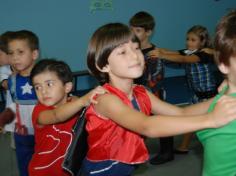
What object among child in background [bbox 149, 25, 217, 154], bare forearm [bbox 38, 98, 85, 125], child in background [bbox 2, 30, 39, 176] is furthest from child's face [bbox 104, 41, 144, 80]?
child in background [bbox 149, 25, 217, 154]

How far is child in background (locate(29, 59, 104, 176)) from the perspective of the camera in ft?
5.73

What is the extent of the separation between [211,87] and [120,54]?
1.99m

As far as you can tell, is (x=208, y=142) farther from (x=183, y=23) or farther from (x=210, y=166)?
(x=183, y=23)

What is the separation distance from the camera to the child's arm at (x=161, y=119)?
1016 millimetres

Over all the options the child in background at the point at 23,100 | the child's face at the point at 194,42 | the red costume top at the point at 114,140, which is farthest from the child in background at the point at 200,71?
the red costume top at the point at 114,140

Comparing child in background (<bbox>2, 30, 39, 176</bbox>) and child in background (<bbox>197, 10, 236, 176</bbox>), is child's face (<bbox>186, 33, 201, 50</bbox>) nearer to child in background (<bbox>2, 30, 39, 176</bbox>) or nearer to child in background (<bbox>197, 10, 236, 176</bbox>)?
child in background (<bbox>2, 30, 39, 176</bbox>)

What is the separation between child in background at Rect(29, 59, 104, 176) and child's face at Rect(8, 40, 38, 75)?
0.39 meters

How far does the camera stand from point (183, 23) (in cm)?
660

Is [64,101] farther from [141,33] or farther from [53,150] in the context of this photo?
[141,33]

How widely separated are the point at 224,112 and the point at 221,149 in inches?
8.1

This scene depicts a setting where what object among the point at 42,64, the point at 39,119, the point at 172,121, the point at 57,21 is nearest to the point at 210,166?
the point at 172,121

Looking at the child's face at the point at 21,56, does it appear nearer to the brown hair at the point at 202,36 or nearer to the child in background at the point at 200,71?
the child in background at the point at 200,71

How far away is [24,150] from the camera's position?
7.27 feet

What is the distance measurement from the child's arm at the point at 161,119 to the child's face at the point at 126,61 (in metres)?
0.15
